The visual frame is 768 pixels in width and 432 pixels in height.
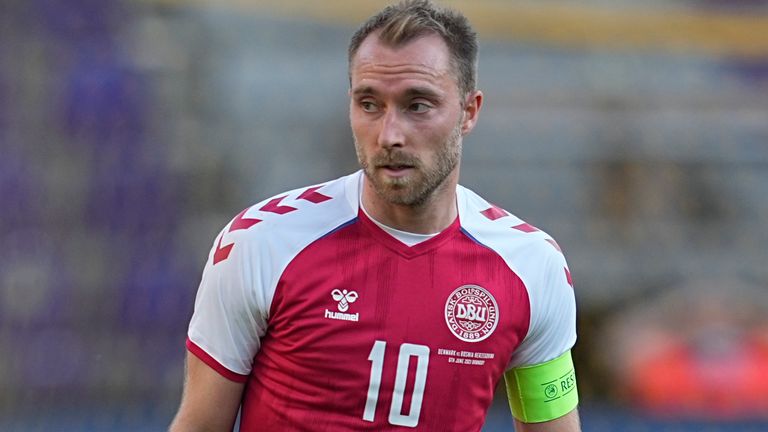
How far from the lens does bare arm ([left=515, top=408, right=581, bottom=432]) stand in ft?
9.95

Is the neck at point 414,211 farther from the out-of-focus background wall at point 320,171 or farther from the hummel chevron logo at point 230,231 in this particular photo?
the out-of-focus background wall at point 320,171

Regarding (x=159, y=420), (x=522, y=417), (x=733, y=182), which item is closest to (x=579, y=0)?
(x=733, y=182)

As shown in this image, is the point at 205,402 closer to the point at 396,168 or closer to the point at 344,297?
the point at 344,297

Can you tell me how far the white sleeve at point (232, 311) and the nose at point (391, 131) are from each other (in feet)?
1.25

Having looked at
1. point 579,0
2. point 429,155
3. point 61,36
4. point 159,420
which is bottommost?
point 159,420

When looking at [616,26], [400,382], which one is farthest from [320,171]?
[400,382]

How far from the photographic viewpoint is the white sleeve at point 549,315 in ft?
9.52

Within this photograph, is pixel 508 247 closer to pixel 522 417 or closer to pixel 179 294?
pixel 522 417

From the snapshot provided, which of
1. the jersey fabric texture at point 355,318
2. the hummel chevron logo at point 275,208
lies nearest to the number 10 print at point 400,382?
the jersey fabric texture at point 355,318

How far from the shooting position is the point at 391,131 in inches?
104

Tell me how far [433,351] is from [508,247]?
0.33 meters

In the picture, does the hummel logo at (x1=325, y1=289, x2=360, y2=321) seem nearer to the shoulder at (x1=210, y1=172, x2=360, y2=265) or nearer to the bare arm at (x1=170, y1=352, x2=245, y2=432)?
the shoulder at (x1=210, y1=172, x2=360, y2=265)

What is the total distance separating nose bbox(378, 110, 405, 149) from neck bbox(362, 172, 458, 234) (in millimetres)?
203

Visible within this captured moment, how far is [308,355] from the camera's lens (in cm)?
273
